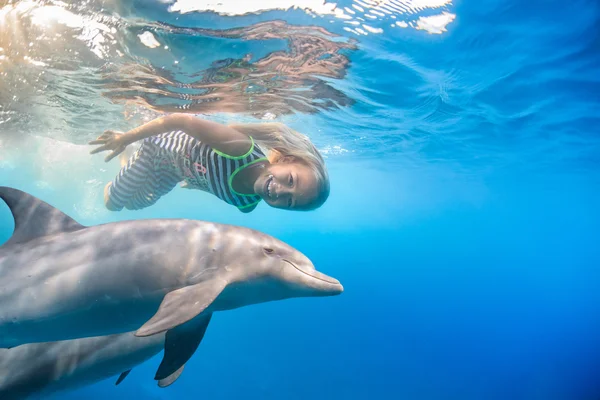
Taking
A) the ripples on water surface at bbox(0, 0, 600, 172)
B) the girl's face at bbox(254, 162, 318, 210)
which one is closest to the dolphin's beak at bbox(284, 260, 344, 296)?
the girl's face at bbox(254, 162, 318, 210)

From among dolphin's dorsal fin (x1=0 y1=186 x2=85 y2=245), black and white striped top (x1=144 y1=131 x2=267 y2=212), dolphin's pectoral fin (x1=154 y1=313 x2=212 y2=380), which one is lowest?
dolphin's pectoral fin (x1=154 y1=313 x2=212 y2=380)

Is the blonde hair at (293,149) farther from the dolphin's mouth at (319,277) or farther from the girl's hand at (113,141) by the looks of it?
the girl's hand at (113,141)

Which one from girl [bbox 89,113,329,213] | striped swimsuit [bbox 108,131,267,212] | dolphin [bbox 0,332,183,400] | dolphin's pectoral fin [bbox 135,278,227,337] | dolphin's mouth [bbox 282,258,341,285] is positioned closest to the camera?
dolphin's pectoral fin [bbox 135,278,227,337]

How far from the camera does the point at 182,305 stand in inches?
103

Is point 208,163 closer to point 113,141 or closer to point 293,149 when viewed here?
point 293,149

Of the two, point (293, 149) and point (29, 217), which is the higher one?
point (293, 149)

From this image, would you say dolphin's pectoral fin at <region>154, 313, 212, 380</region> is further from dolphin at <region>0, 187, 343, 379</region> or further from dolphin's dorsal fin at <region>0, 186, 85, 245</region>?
dolphin's dorsal fin at <region>0, 186, 85, 245</region>

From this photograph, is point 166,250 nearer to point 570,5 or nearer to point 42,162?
point 570,5

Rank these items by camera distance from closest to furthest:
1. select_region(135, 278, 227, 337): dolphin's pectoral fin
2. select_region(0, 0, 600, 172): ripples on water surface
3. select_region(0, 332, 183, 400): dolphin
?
select_region(135, 278, 227, 337): dolphin's pectoral fin, select_region(0, 332, 183, 400): dolphin, select_region(0, 0, 600, 172): ripples on water surface

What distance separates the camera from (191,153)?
542 cm

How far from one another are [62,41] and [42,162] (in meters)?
31.4

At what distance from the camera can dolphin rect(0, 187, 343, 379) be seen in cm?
289

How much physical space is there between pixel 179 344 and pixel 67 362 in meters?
1.85

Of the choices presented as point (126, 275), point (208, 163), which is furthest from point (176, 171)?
point (126, 275)
